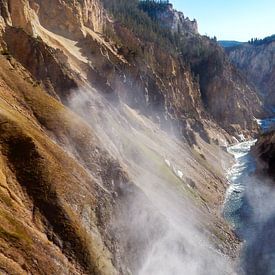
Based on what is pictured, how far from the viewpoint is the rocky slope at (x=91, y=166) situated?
33.0 metres

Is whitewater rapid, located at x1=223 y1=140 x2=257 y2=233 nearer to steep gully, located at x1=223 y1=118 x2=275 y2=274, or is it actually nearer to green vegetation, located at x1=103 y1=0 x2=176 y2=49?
steep gully, located at x1=223 y1=118 x2=275 y2=274

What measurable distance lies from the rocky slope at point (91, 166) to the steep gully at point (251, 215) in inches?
98.6

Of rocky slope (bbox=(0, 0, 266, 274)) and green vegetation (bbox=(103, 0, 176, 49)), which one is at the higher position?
green vegetation (bbox=(103, 0, 176, 49))

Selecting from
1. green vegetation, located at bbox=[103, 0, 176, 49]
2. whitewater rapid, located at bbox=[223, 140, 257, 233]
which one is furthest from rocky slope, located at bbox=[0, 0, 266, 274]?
green vegetation, located at bbox=[103, 0, 176, 49]

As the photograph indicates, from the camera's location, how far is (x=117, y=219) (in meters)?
40.6

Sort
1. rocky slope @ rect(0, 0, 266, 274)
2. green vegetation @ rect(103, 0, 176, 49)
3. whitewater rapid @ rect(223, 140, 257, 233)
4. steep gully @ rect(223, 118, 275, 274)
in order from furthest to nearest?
green vegetation @ rect(103, 0, 176, 49)
whitewater rapid @ rect(223, 140, 257, 233)
steep gully @ rect(223, 118, 275, 274)
rocky slope @ rect(0, 0, 266, 274)

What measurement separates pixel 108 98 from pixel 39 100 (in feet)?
95.4

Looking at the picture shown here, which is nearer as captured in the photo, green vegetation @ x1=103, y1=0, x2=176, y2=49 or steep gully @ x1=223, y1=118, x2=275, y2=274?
steep gully @ x1=223, y1=118, x2=275, y2=274

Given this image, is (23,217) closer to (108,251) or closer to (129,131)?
(108,251)

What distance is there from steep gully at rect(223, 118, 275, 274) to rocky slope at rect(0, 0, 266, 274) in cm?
250

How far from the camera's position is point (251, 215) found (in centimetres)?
6869

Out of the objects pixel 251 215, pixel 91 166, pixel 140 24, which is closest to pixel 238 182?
pixel 251 215

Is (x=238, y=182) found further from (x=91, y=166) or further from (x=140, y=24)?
(x=140, y=24)

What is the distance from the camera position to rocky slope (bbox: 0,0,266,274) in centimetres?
3297
